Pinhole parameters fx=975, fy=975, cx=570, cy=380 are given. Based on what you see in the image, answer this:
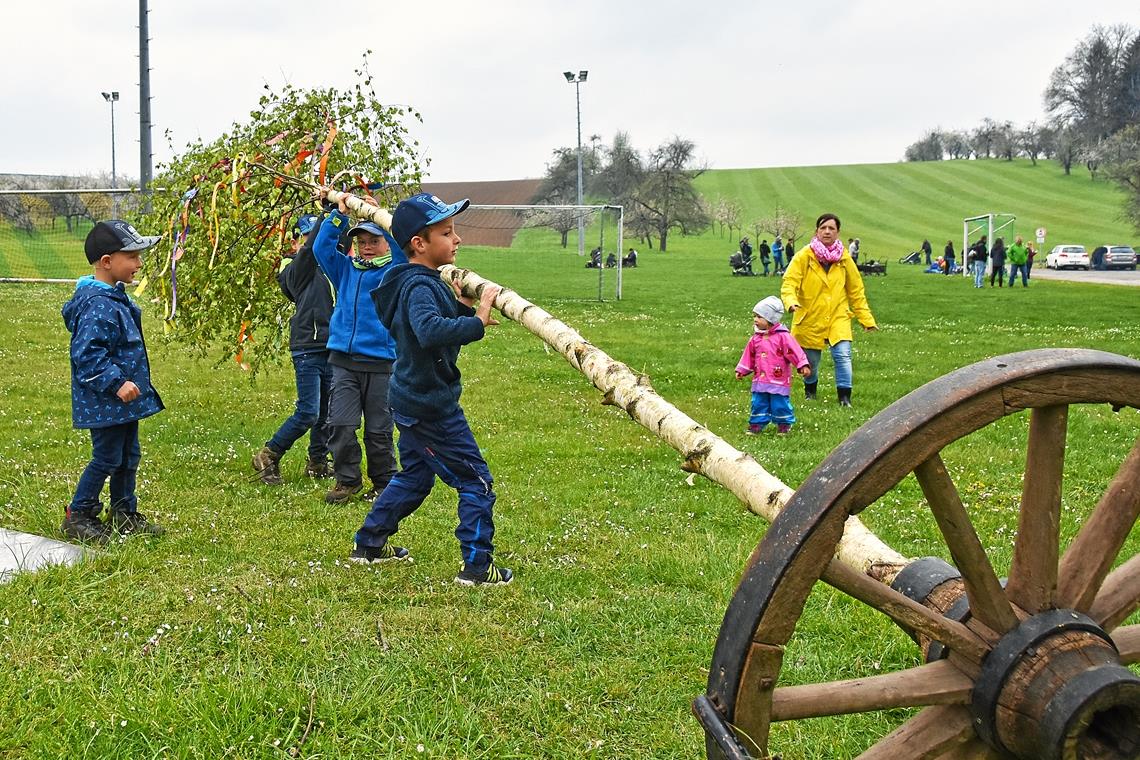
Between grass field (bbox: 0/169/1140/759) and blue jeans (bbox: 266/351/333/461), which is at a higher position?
blue jeans (bbox: 266/351/333/461)

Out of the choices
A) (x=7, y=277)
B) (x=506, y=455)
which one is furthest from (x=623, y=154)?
(x=506, y=455)

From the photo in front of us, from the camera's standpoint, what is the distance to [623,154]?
63562mm

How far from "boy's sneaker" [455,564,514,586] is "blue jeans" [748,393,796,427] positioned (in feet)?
15.6

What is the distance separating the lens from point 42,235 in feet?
81.4

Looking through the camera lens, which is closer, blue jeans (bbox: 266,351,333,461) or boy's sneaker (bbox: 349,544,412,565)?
boy's sneaker (bbox: 349,544,412,565)

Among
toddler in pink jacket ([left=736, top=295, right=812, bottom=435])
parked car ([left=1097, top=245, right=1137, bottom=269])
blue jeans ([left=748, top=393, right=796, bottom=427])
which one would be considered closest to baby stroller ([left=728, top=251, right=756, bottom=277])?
parked car ([left=1097, top=245, right=1137, bottom=269])

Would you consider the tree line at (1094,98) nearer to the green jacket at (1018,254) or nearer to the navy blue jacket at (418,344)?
the green jacket at (1018,254)

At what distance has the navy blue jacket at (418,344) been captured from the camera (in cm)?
475

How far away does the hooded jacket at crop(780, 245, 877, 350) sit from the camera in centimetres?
1016

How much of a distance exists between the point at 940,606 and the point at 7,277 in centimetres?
2714

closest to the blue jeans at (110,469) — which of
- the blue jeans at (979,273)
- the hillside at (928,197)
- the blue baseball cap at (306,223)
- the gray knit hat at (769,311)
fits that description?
the blue baseball cap at (306,223)

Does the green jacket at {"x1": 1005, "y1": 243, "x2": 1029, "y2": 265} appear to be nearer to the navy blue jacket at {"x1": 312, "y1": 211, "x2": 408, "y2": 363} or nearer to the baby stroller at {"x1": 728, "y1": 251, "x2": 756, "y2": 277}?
the baby stroller at {"x1": 728, "y1": 251, "x2": 756, "y2": 277}

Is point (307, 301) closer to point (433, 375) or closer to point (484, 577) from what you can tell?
point (433, 375)

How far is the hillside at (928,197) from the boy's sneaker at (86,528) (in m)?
59.8
